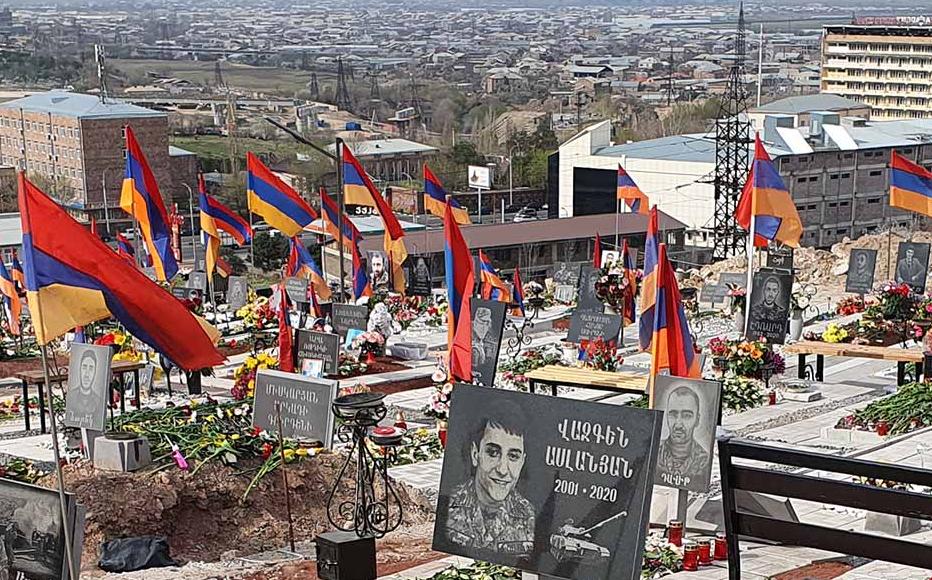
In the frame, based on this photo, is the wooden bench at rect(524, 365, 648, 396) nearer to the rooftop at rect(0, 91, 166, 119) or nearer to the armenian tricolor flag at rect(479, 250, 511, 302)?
the armenian tricolor flag at rect(479, 250, 511, 302)

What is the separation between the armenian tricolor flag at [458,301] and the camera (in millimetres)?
14328

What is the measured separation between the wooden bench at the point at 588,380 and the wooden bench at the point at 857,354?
2.73 meters

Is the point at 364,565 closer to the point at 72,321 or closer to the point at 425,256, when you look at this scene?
the point at 72,321

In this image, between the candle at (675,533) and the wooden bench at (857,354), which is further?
the wooden bench at (857,354)

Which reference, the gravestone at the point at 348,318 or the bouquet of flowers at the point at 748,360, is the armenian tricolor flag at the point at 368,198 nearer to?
the gravestone at the point at 348,318

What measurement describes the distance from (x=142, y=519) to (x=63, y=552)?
13.4 ft

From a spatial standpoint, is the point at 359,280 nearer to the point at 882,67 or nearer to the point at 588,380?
the point at 588,380

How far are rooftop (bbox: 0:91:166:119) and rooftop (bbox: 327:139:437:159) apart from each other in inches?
503

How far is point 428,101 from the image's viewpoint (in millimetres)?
159375

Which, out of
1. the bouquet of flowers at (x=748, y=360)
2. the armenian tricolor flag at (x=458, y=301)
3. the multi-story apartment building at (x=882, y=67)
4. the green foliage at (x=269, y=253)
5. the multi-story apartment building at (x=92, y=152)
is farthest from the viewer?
the multi-story apartment building at (x=882, y=67)

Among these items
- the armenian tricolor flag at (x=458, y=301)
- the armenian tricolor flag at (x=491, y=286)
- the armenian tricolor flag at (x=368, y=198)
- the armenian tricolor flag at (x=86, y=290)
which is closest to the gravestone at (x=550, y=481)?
the armenian tricolor flag at (x=86, y=290)

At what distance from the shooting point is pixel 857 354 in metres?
17.3

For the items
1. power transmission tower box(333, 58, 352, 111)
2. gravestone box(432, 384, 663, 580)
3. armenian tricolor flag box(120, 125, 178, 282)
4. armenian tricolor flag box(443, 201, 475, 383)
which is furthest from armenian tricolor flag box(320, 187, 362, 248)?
power transmission tower box(333, 58, 352, 111)

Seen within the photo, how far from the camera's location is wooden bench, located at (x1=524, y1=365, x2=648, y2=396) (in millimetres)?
15523
